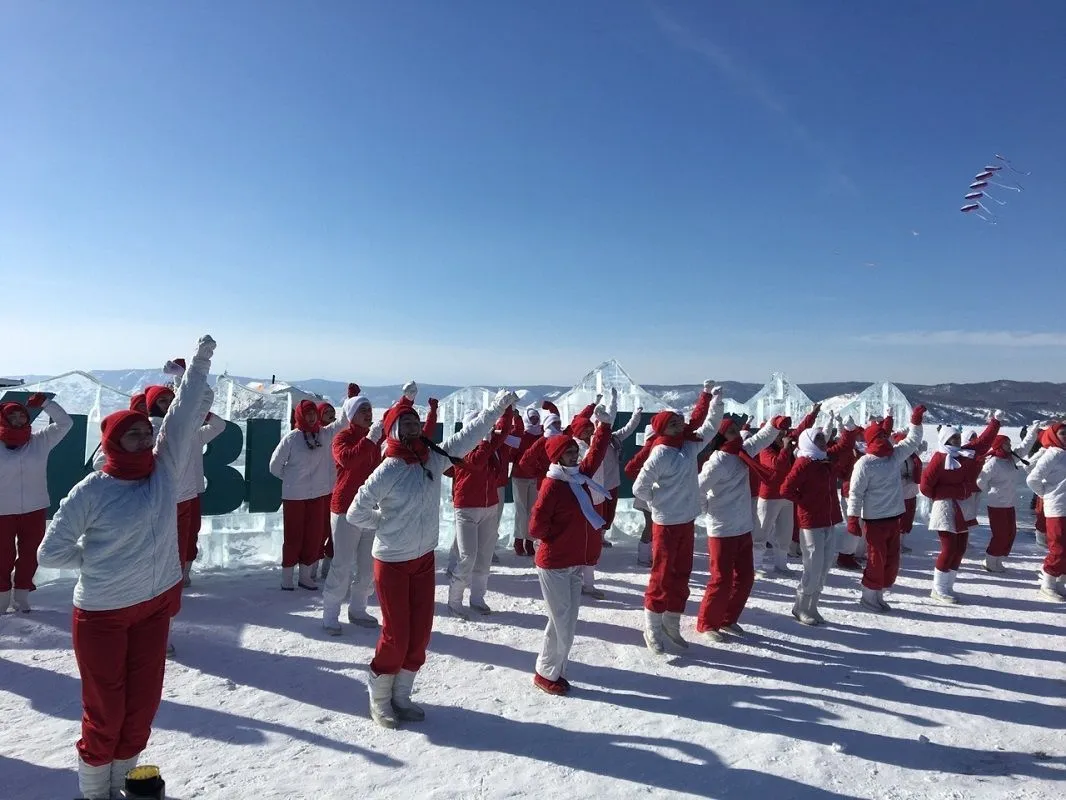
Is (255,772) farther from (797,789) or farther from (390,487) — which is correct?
(797,789)

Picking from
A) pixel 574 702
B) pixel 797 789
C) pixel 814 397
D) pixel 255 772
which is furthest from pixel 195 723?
pixel 814 397

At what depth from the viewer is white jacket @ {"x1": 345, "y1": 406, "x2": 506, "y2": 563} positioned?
3.98 m

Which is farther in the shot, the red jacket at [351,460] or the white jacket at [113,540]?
the red jacket at [351,460]

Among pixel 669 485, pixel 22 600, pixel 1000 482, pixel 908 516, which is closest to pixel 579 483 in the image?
pixel 669 485

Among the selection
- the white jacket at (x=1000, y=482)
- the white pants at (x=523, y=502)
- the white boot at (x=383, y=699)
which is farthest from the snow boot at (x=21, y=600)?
the white jacket at (x=1000, y=482)

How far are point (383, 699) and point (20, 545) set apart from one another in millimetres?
4114

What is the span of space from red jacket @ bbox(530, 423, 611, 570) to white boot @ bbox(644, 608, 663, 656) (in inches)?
43.7

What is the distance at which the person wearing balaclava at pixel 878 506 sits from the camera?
6320 mm

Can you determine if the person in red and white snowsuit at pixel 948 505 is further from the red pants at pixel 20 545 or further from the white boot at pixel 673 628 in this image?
the red pants at pixel 20 545

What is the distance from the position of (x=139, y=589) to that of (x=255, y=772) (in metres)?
1.30

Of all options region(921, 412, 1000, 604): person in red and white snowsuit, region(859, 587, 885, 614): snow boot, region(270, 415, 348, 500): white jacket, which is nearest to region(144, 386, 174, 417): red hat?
region(270, 415, 348, 500): white jacket

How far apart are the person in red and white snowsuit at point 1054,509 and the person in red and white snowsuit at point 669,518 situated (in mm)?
4565

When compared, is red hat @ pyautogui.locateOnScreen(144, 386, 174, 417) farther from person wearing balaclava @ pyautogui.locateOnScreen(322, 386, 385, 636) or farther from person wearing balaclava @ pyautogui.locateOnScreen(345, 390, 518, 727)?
person wearing balaclava @ pyautogui.locateOnScreen(345, 390, 518, 727)

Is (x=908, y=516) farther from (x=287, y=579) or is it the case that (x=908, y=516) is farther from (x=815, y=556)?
(x=287, y=579)
